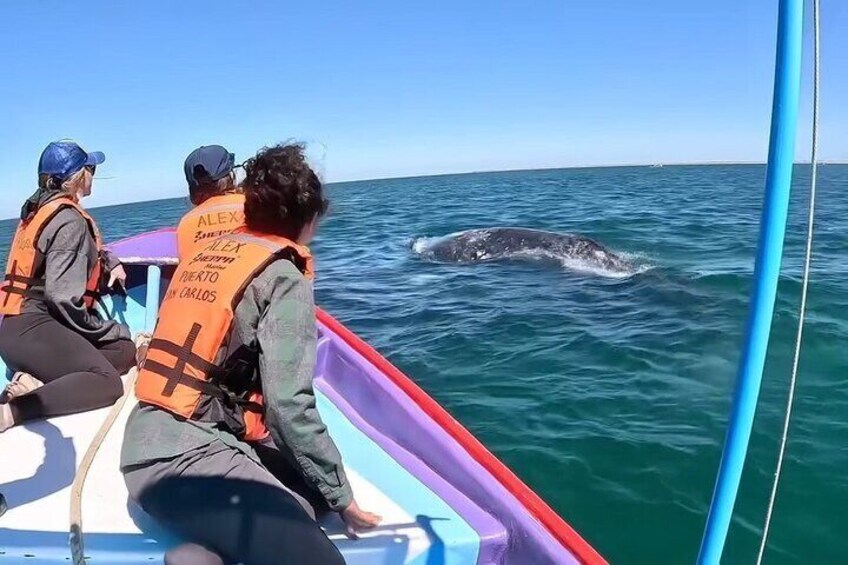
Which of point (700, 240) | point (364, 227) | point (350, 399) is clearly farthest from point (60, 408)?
point (364, 227)

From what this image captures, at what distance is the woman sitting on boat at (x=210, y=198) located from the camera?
4349 mm

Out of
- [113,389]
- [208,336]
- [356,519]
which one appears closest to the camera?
[208,336]

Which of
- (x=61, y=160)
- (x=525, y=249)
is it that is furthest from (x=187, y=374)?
(x=525, y=249)

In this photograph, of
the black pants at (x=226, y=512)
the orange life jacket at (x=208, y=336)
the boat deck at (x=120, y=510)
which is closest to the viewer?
the black pants at (x=226, y=512)

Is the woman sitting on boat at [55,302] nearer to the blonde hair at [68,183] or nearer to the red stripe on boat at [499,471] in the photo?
the blonde hair at [68,183]

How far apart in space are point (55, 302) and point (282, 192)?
230 centimetres

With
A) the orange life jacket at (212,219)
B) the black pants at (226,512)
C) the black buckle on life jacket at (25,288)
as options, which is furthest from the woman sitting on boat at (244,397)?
the black buckle on life jacket at (25,288)

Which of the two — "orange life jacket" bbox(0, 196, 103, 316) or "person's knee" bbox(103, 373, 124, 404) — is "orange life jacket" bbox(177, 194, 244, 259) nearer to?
"orange life jacket" bbox(0, 196, 103, 316)

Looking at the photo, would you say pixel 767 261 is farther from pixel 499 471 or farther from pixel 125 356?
pixel 125 356

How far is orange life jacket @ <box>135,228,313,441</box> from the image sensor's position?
2707 mm

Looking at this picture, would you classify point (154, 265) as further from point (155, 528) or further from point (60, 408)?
point (155, 528)

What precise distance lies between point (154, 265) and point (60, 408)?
83.9 inches

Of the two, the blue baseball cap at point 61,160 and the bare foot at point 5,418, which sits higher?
the blue baseball cap at point 61,160

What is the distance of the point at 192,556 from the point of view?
8.43 feet
